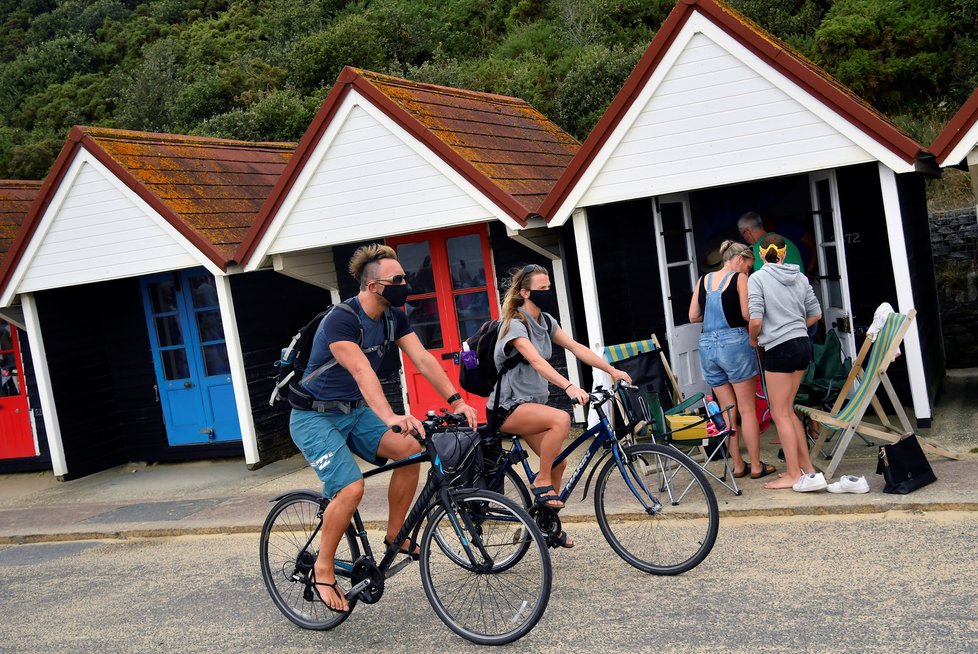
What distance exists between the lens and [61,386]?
12617 mm

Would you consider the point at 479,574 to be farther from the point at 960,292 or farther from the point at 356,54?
the point at 356,54

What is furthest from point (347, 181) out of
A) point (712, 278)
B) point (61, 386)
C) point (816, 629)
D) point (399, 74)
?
point (399, 74)

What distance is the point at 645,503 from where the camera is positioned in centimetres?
576

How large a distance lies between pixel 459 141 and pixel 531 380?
451 centimetres

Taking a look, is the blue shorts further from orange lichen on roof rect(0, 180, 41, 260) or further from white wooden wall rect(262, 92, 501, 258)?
orange lichen on roof rect(0, 180, 41, 260)

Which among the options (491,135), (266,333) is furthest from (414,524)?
(266,333)

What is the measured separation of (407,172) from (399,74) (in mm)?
18945

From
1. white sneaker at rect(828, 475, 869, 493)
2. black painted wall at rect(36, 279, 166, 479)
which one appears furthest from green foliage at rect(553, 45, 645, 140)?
white sneaker at rect(828, 475, 869, 493)

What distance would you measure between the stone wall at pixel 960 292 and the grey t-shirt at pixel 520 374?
8.03 m

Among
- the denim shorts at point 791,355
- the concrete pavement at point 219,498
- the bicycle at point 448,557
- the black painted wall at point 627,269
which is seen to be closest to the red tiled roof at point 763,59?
the black painted wall at point 627,269

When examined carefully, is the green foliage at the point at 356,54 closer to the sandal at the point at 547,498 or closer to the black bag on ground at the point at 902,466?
the black bag on ground at the point at 902,466

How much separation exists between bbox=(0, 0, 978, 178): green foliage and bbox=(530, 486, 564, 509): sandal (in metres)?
14.0

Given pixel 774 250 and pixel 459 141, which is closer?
pixel 774 250

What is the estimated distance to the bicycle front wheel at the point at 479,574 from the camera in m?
5.10
